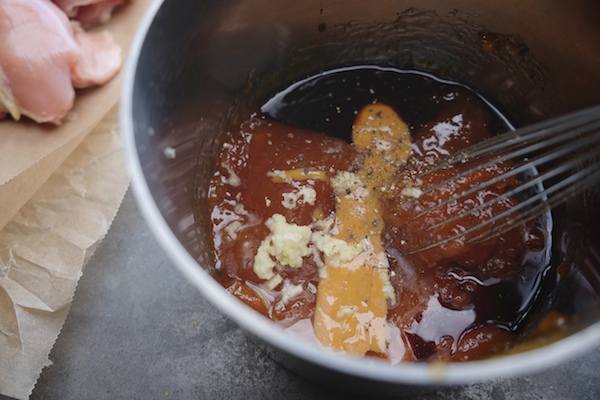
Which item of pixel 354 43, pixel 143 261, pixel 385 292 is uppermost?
pixel 354 43

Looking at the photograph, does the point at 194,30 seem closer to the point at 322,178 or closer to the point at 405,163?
the point at 322,178

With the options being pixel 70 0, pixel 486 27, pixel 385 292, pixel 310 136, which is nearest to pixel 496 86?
pixel 486 27

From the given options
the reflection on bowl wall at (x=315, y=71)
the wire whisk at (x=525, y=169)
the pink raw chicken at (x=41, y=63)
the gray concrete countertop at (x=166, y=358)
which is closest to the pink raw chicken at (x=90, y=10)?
the pink raw chicken at (x=41, y=63)

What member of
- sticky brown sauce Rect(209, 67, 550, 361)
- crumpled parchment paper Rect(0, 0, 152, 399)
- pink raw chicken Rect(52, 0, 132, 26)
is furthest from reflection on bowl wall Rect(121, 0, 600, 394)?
pink raw chicken Rect(52, 0, 132, 26)

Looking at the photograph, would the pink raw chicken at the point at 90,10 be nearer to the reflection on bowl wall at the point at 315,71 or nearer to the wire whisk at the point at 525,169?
the reflection on bowl wall at the point at 315,71

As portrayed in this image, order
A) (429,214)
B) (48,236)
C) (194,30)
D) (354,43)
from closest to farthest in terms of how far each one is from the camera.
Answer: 1. (194,30)
2. (429,214)
3. (48,236)
4. (354,43)
